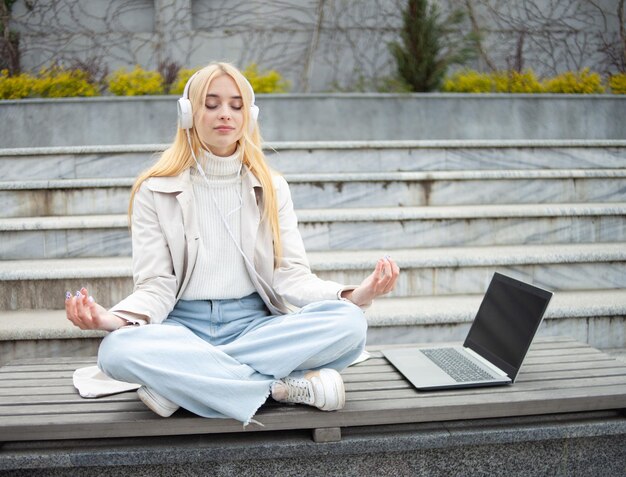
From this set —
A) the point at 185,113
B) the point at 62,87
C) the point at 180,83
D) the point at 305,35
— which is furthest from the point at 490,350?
the point at 305,35

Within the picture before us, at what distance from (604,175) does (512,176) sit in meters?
0.65

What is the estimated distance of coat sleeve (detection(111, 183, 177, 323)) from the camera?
79.2 inches

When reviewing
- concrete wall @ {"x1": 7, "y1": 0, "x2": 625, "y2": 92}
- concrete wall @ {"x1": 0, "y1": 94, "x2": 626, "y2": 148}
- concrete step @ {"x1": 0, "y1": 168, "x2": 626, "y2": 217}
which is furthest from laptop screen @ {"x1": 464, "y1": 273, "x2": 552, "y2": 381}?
concrete wall @ {"x1": 7, "y1": 0, "x2": 625, "y2": 92}

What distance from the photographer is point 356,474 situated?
75.1 inches

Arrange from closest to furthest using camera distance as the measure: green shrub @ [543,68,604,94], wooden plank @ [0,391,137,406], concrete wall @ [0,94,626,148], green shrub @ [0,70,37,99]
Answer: wooden plank @ [0,391,137,406], concrete wall @ [0,94,626,148], green shrub @ [0,70,37,99], green shrub @ [543,68,604,94]

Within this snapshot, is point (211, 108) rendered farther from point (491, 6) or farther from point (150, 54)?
point (491, 6)

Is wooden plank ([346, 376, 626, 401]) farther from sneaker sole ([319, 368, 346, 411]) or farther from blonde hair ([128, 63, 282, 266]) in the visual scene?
blonde hair ([128, 63, 282, 266])

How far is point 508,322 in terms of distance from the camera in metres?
2.19

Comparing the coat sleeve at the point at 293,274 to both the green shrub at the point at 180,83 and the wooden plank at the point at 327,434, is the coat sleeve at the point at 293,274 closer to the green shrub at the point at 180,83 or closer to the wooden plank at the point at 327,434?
the wooden plank at the point at 327,434

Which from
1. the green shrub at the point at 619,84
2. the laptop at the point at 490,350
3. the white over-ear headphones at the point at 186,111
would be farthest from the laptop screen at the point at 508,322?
the green shrub at the point at 619,84

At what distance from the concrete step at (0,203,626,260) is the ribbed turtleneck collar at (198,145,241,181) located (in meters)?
1.41

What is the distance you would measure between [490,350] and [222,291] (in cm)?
98

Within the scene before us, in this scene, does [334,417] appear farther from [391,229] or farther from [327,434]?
[391,229]

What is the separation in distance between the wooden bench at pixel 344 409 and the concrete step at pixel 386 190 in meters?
1.94
